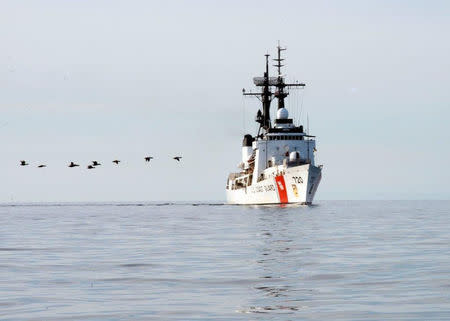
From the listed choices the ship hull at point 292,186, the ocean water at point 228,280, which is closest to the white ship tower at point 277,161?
the ship hull at point 292,186

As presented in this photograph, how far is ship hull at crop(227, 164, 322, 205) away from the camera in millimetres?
101688

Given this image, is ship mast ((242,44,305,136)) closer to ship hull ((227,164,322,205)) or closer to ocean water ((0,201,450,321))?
ship hull ((227,164,322,205))

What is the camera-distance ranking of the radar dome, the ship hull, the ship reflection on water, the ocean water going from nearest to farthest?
the ocean water, the ship reflection on water, the ship hull, the radar dome

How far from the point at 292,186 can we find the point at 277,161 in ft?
30.6

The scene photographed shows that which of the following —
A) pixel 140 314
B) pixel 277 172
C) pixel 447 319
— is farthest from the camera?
pixel 277 172

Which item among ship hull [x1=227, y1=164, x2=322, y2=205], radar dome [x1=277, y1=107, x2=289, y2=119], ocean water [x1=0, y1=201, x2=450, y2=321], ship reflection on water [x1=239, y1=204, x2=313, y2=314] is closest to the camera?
ocean water [x1=0, y1=201, x2=450, y2=321]

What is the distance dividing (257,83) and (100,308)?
371 feet

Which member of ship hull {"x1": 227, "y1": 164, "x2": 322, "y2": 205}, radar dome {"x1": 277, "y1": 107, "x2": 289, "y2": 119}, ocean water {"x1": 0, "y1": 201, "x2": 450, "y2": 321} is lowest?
ocean water {"x1": 0, "y1": 201, "x2": 450, "y2": 321}

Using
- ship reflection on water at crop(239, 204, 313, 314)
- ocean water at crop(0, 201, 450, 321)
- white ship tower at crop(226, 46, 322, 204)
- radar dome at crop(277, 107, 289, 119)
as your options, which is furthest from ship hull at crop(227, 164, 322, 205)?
ship reflection on water at crop(239, 204, 313, 314)

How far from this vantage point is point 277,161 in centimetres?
11344

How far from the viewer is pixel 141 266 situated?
1003 inches

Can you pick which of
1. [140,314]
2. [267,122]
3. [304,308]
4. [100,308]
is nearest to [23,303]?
[100,308]

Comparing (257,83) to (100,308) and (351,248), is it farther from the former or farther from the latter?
(100,308)

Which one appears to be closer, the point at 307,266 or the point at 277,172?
the point at 307,266
